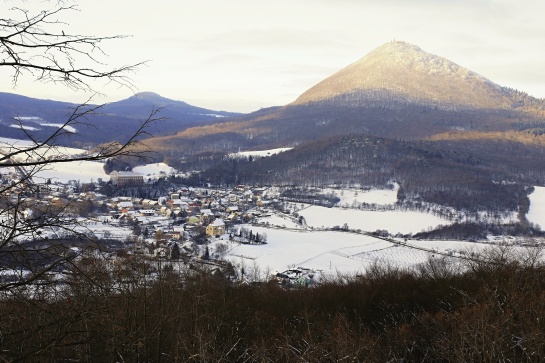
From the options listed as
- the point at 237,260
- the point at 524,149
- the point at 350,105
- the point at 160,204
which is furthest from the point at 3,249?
the point at 350,105

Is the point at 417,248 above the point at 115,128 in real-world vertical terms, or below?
below

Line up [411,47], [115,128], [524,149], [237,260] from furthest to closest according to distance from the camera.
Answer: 1. [411,47]
2. [115,128]
3. [524,149]
4. [237,260]

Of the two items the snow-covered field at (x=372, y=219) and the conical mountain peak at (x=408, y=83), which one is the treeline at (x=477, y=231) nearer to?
the snow-covered field at (x=372, y=219)

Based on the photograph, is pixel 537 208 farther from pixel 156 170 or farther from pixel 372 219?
pixel 156 170

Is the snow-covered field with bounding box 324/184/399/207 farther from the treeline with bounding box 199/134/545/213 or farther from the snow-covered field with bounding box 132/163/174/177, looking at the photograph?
the snow-covered field with bounding box 132/163/174/177

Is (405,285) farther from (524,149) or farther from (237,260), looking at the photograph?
(524,149)

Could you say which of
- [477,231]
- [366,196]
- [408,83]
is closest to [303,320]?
[477,231]

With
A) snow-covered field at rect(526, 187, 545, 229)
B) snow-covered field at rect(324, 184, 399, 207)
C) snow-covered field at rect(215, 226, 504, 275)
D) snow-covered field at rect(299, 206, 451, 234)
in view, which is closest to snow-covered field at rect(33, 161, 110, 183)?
snow-covered field at rect(299, 206, 451, 234)
